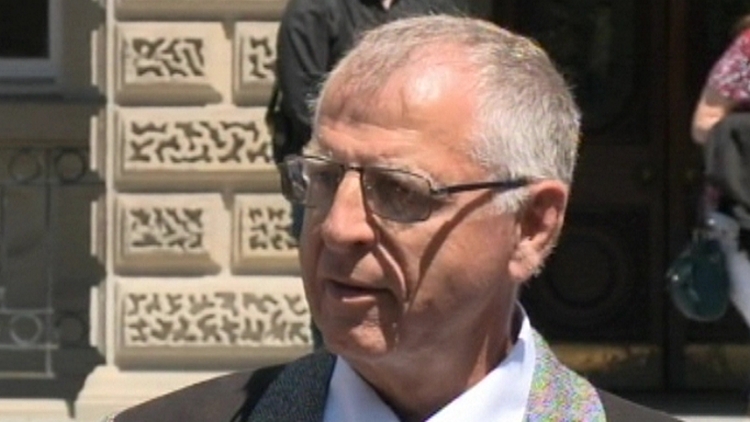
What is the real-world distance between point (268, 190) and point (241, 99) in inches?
13.1

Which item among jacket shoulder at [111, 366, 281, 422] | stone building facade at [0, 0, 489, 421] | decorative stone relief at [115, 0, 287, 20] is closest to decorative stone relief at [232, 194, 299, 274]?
stone building facade at [0, 0, 489, 421]

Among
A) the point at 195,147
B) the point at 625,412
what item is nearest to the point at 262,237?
the point at 195,147

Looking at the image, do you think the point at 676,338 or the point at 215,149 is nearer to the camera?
the point at 215,149

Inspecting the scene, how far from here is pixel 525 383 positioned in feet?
7.23

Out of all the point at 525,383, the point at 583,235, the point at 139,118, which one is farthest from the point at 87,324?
the point at 525,383

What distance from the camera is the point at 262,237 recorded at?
806 cm

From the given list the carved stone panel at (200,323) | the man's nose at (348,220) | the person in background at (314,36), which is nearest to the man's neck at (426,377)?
the man's nose at (348,220)

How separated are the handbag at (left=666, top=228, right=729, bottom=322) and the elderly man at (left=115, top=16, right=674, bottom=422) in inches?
A: 168

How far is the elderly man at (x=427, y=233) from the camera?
210 centimetres

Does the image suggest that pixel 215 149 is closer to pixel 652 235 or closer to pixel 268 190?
pixel 268 190

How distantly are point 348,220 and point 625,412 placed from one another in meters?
0.37

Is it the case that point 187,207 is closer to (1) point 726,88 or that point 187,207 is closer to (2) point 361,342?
(1) point 726,88

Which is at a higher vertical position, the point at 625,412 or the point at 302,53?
the point at 625,412

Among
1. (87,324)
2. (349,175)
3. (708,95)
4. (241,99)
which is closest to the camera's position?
(349,175)
